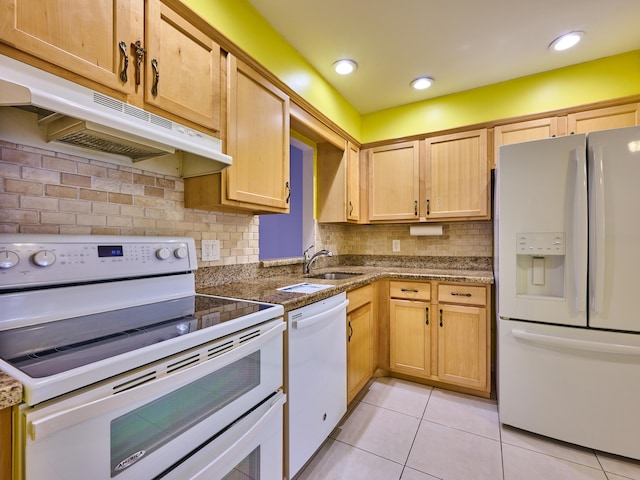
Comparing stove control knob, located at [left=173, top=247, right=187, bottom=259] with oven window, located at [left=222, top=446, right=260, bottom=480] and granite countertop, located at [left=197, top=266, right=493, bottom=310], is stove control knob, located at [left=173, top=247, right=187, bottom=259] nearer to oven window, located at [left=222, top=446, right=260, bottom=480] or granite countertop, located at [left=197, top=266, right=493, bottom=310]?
granite countertop, located at [left=197, top=266, right=493, bottom=310]

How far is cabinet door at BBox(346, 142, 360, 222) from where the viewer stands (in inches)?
108

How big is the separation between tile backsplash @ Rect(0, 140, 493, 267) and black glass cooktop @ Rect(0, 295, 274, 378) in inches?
14.7

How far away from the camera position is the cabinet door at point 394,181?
2.75 m

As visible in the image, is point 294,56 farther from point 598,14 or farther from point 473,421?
point 473,421

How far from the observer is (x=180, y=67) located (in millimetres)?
1267

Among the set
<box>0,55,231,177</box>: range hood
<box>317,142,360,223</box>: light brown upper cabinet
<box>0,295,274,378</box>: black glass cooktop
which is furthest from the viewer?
<box>317,142,360,223</box>: light brown upper cabinet

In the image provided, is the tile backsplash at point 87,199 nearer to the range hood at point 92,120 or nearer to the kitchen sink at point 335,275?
the range hood at point 92,120

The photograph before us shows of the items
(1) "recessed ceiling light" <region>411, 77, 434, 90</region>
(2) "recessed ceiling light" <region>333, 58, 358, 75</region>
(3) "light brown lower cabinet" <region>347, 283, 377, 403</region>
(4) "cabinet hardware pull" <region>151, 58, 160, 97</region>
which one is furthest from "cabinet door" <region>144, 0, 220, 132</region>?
(1) "recessed ceiling light" <region>411, 77, 434, 90</region>

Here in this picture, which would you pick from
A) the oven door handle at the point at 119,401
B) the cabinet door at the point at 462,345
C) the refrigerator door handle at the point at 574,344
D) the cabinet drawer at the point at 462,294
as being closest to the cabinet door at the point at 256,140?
the oven door handle at the point at 119,401

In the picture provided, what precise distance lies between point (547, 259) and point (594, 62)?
165 cm

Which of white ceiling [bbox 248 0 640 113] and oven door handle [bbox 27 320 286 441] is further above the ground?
white ceiling [bbox 248 0 640 113]

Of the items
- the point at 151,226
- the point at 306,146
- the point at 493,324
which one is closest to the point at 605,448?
the point at 493,324

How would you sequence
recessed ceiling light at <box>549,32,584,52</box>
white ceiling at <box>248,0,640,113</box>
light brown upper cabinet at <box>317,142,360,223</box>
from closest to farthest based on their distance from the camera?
1. white ceiling at <box>248,0,640,113</box>
2. recessed ceiling light at <box>549,32,584,52</box>
3. light brown upper cabinet at <box>317,142,360,223</box>

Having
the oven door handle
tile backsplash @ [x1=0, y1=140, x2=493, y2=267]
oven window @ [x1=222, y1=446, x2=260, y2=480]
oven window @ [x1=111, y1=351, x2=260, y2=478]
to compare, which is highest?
tile backsplash @ [x1=0, y1=140, x2=493, y2=267]
